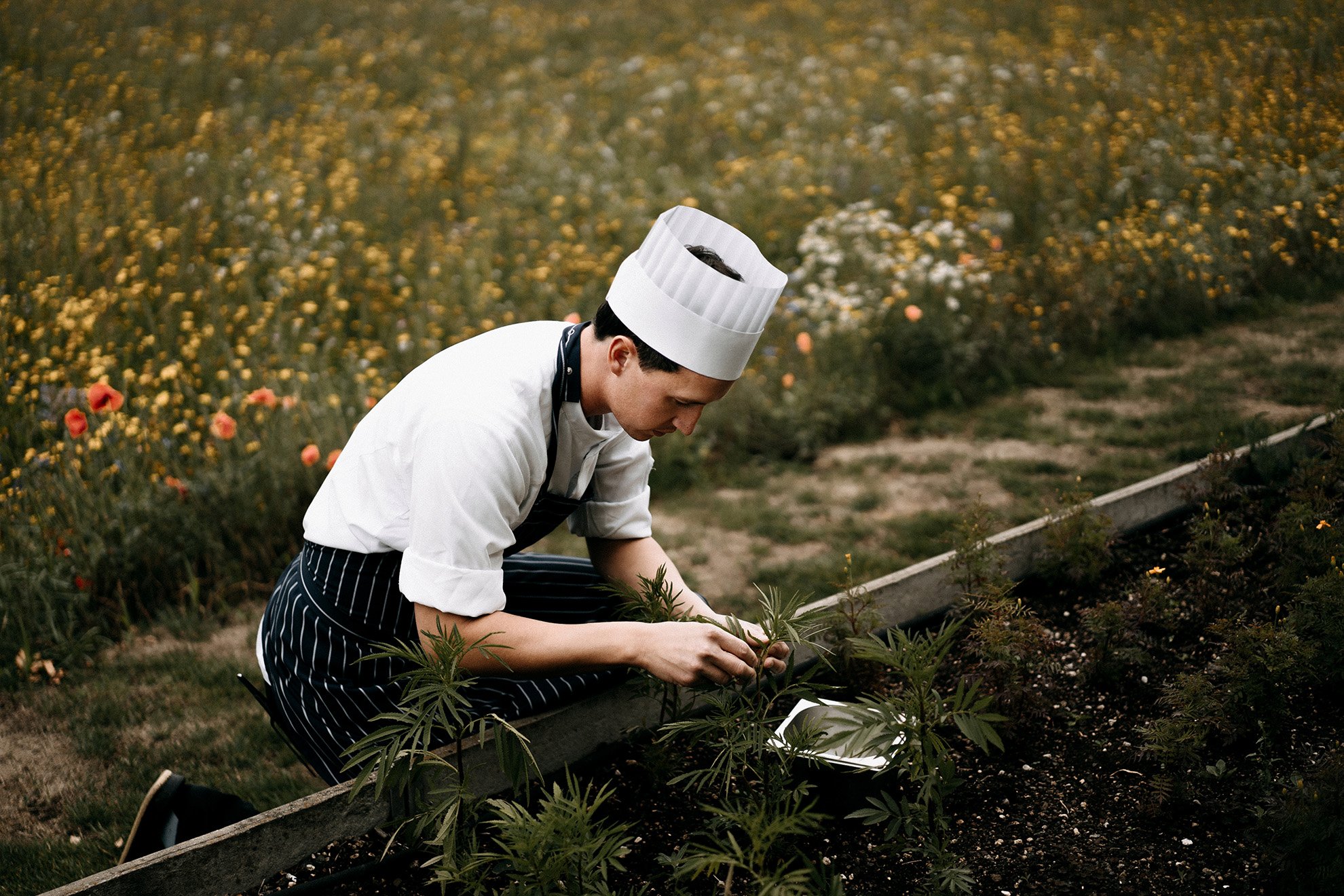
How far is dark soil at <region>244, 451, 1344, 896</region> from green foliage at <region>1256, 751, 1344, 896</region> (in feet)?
0.28

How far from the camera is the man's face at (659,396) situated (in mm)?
1838

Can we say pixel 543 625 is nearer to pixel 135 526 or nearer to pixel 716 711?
pixel 716 711

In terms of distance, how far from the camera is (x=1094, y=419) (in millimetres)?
4203

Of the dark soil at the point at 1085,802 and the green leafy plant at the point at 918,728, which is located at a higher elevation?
the green leafy plant at the point at 918,728

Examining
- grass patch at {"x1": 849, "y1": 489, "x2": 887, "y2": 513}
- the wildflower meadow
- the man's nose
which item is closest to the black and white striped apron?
the man's nose

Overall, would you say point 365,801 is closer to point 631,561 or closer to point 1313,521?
point 631,561

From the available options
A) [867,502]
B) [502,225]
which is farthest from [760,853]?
[502,225]

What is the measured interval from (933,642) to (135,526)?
277 cm

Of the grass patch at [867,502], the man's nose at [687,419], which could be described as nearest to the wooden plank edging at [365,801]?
the man's nose at [687,419]

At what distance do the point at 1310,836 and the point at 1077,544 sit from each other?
43.7 inches

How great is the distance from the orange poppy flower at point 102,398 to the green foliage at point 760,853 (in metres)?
2.22

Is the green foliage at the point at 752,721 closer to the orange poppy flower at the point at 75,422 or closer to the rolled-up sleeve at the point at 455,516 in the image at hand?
the rolled-up sleeve at the point at 455,516

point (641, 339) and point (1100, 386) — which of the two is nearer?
point (641, 339)

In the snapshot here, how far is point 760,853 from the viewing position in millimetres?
1558
